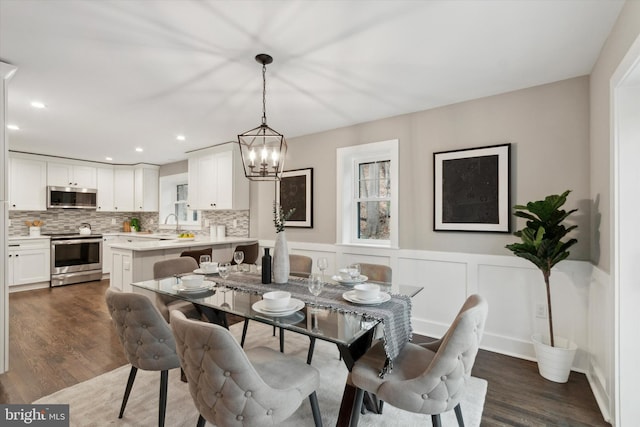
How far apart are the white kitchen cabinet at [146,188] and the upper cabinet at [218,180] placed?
1832mm

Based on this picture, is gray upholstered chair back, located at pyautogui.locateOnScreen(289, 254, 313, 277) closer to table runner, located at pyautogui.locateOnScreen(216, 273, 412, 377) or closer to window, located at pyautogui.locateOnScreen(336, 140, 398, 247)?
table runner, located at pyautogui.locateOnScreen(216, 273, 412, 377)

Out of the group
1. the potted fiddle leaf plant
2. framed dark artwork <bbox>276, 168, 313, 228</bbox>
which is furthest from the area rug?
framed dark artwork <bbox>276, 168, 313, 228</bbox>

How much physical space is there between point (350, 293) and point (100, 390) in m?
1.97

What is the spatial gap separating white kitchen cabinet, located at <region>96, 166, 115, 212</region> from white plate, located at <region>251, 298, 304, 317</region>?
6.34 metres

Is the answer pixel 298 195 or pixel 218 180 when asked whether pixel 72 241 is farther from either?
pixel 298 195

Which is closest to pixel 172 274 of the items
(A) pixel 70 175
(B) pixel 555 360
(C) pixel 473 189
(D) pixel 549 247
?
(C) pixel 473 189

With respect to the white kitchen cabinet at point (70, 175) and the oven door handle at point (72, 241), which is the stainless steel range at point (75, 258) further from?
the white kitchen cabinet at point (70, 175)

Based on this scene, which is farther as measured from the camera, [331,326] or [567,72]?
[567,72]

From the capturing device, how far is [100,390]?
2.19 m

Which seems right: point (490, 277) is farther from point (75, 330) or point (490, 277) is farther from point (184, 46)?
point (75, 330)

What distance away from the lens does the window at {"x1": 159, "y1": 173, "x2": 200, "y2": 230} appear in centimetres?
653

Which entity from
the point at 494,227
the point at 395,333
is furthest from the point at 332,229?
the point at 395,333

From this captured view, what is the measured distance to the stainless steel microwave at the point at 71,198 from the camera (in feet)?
18.5

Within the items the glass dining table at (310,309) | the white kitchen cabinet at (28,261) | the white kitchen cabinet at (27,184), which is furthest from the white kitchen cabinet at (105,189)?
the glass dining table at (310,309)
